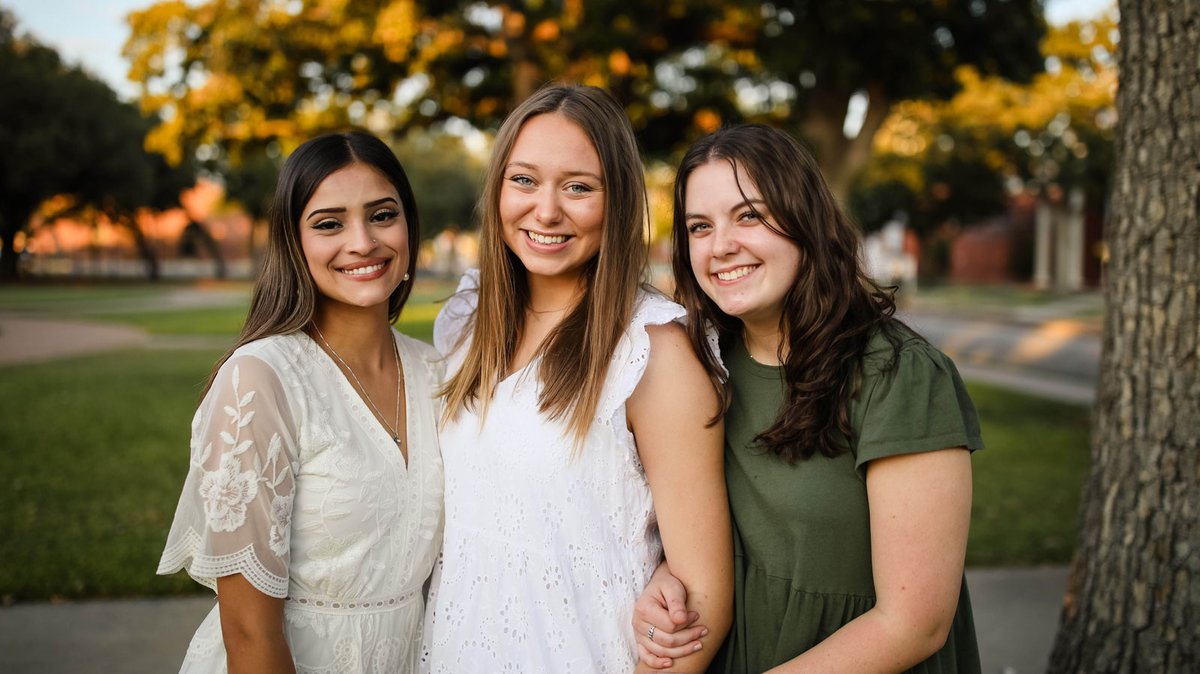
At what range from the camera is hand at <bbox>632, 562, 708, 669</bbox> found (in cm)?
197

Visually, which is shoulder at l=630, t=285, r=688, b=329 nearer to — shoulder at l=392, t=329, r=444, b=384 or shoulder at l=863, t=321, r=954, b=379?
shoulder at l=863, t=321, r=954, b=379

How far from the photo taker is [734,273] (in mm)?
2066

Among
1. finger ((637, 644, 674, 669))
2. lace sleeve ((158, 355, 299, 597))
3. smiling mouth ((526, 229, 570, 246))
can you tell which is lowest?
finger ((637, 644, 674, 669))

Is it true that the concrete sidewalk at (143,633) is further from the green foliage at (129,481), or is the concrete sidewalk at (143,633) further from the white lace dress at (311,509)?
the white lace dress at (311,509)

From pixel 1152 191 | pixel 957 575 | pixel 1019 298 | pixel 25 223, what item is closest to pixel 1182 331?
pixel 1152 191

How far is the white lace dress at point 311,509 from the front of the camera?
6.59ft

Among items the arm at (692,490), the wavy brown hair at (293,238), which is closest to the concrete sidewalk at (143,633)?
the wavy brown hair at (293,238)

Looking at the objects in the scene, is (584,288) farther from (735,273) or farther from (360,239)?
(360,239)

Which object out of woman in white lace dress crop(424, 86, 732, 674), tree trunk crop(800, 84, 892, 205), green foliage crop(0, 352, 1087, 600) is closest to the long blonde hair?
woman in white lace dress crop(424, 86, 732, 674)

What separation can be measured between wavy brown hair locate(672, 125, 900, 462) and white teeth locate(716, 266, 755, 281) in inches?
4.3

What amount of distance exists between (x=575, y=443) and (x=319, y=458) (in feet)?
2.08

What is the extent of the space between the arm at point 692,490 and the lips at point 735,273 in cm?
23

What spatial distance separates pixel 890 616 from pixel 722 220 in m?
0.93

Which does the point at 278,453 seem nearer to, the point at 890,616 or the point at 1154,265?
the point at 890,616
